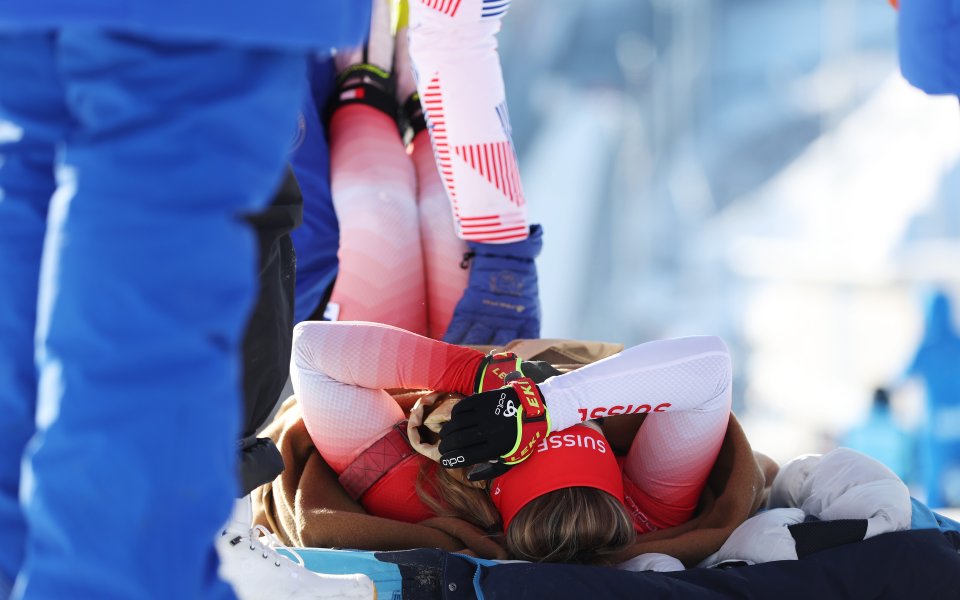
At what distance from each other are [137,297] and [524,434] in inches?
32.0

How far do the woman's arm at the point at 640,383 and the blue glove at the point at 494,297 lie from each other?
21.9 inches

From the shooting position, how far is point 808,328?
836 centimetres

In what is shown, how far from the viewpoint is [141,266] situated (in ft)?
2.31

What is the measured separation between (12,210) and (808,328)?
8.16 metres

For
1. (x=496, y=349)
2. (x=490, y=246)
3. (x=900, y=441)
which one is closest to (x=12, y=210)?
(x=496, y=349)

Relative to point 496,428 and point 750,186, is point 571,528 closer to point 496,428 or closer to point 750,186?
point 496,428

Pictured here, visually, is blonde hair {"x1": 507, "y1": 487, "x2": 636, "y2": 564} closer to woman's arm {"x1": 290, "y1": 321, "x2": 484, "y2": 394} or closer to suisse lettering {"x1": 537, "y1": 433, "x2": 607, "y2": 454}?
suisse lettering {"x1": 537, "y1": 433, "x2": 607, "y2": 454}

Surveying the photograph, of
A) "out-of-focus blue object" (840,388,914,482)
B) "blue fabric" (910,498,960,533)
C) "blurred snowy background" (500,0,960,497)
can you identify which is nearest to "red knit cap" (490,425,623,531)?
"blue fabric" (910,498,960,533)

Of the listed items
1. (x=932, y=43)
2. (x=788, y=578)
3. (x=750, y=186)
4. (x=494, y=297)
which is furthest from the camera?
(x=750, y=186)

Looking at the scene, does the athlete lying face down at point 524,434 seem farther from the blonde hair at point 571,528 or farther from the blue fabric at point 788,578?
the blue fabric at point 788,578

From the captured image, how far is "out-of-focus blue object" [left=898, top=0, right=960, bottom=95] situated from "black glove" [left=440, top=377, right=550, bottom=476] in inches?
25.8

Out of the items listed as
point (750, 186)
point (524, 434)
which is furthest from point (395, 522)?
point (750, 186)

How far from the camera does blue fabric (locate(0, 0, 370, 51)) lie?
2.24 ft

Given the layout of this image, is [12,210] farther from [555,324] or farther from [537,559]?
[555,324]
